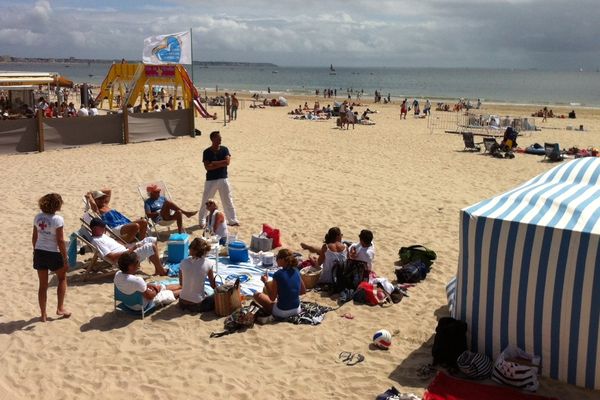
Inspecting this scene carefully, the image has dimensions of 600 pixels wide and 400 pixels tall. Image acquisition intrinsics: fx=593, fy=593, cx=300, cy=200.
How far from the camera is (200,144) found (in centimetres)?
1855

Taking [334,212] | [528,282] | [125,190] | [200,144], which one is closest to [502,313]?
[528,282]

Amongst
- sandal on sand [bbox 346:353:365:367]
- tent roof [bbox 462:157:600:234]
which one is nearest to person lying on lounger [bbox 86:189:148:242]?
sandal on sand [bbox 346:353:365:367]

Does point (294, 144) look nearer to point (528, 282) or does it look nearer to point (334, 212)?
point (334, 212)

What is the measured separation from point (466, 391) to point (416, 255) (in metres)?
3.05

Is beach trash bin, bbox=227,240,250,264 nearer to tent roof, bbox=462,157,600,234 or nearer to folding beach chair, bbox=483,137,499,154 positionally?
tent roof, bbox=462,157,600,234

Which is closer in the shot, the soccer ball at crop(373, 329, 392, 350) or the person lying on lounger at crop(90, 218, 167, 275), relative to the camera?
the soccer ball at crop(373, 329, 392, 350)

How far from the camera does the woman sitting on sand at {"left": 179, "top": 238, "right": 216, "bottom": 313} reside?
627 centimetres

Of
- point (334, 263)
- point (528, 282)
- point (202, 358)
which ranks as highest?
point (528, 282)

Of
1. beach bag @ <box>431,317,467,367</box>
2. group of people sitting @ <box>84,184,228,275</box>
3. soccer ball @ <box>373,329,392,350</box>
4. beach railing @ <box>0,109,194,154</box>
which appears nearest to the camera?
beach bag @ <box>431,317,467,367</box>

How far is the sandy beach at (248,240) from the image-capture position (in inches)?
196

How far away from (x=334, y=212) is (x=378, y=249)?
6.39 ft

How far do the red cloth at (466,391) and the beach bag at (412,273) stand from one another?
7.69 ft

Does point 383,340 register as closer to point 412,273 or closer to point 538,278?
point 538,278

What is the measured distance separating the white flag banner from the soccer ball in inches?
720
